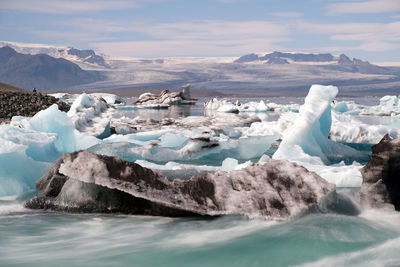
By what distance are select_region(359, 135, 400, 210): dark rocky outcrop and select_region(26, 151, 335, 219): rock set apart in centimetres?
35

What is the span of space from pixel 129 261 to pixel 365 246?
1.62 m

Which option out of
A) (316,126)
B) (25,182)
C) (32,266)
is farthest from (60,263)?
(316,126)

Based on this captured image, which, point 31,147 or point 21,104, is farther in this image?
point 21,104

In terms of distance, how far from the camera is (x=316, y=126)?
9094 mm

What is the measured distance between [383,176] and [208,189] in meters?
1.45

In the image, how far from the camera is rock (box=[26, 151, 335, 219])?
356 centimetres

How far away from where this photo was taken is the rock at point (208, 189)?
356cm

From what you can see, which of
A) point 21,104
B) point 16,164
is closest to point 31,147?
point 16,164

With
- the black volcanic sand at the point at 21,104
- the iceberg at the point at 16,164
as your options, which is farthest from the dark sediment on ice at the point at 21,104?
the iceberg at the point at 16,164

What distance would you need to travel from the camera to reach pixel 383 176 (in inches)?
144

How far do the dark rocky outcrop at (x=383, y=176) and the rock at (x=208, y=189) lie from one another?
1.16 feet

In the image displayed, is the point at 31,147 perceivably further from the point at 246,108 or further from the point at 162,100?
the point at 162,100

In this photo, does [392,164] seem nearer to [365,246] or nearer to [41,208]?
[365,246]

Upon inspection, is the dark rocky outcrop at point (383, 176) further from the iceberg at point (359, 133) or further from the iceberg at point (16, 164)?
the iceberg at point (359, 133)
